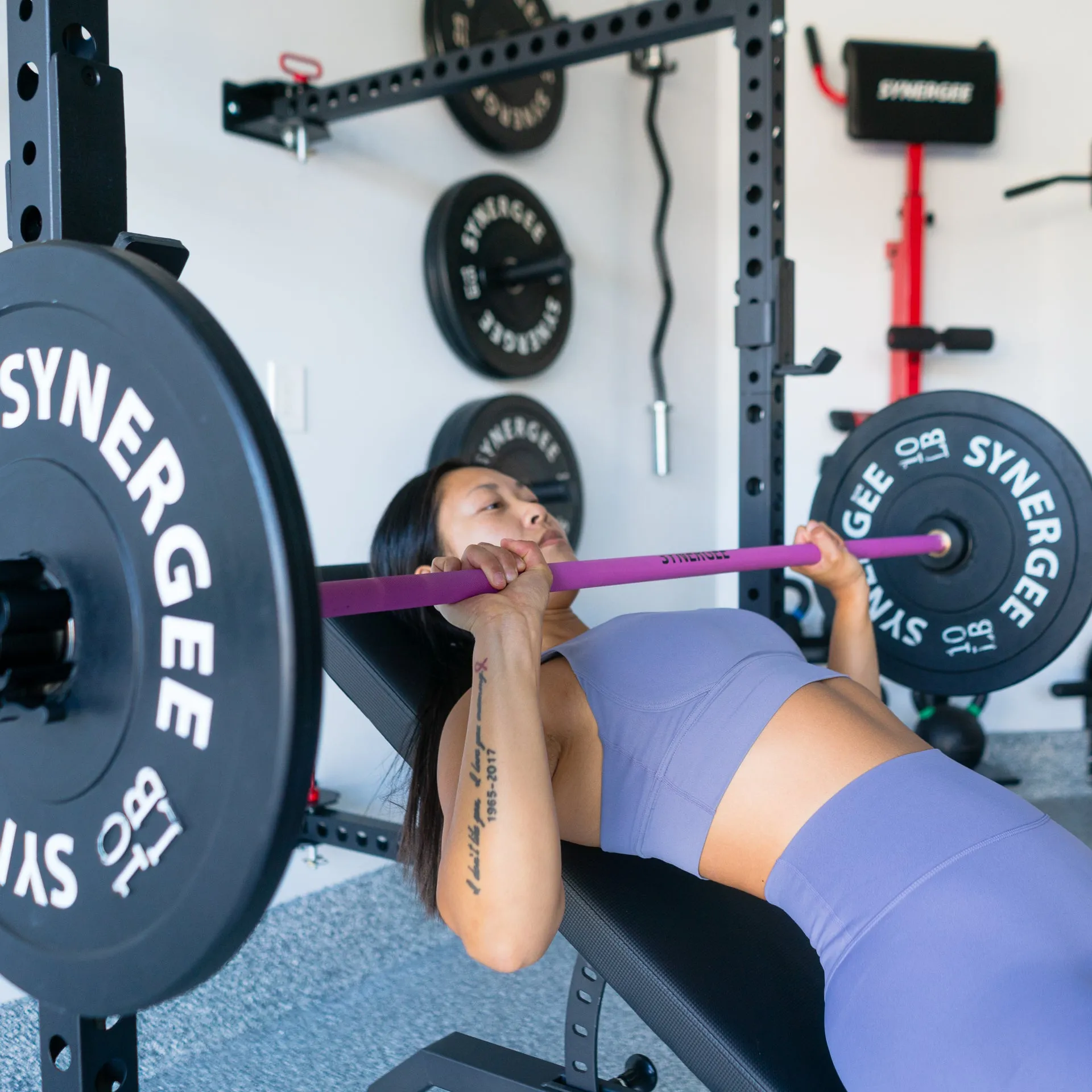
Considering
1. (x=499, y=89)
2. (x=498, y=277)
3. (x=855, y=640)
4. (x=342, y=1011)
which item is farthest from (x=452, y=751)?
(x=499, y=89)

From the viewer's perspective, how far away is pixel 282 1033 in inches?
66.9

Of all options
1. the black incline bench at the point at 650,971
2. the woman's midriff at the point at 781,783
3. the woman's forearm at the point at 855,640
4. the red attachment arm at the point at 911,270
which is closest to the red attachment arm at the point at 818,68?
the red attachment arm at the point at 911,270

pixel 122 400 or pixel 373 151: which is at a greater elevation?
pixel 373 151

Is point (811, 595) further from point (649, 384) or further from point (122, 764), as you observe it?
point (122, 764)

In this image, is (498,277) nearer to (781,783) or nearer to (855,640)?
(855,640)

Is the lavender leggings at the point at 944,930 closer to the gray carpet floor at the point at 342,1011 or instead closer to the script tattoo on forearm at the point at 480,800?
the script tattoo on forearm at the point at 480,800

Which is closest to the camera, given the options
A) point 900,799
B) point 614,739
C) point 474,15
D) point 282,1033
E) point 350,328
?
point 900,799

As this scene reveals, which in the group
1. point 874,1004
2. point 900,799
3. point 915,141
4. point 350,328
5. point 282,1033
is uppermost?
point 915,141

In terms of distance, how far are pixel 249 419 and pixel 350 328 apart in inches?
59.3

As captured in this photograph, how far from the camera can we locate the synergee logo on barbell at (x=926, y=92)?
284 centimetres

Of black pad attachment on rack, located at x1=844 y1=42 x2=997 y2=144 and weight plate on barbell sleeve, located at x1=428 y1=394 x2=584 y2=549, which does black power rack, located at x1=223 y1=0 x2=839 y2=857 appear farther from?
black pad attachment on rack, located at x1=844 y1=42 x2=997 y2=144

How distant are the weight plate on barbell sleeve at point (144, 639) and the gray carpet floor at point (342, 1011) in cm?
101

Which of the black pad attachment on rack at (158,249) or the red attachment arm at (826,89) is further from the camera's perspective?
the red attachment arm at (826,89)

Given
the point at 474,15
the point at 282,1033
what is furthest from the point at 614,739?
the point at 474,15
